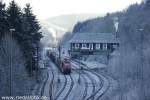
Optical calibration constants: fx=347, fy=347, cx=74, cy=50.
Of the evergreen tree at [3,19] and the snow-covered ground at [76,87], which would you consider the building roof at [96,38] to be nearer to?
the snow-covered ground at [76,87]

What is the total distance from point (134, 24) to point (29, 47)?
110 feet

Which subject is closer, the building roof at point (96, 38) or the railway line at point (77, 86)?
the railway line at point (77, 86)

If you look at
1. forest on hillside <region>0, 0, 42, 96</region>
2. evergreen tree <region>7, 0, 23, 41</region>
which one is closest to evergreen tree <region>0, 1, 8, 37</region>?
forest on hillside <region>0, 0, 42, 96</region>

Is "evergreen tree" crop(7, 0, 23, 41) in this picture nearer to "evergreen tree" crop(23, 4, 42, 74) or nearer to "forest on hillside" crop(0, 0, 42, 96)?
"forest on hillside" crop(0, 0, 42, 96)

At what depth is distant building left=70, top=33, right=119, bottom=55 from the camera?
60031 millimetres

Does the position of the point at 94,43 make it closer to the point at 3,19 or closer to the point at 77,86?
the point at 77,86

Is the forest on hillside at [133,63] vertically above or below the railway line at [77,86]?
above

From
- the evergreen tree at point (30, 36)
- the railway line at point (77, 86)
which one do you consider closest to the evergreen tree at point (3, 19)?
the evergreen tree at point (30, 36)

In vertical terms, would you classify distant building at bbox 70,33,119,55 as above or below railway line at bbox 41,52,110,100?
above

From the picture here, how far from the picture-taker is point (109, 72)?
140ft

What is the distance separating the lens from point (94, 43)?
60938 mm

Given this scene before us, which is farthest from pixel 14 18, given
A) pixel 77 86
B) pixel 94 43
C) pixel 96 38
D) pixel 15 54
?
pixel 96 38

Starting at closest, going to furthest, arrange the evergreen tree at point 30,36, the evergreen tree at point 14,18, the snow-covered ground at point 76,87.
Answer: the snow-covered ground at point 76,87
the evergreen tree at point 14,18
the evergreen tree at point 30,36

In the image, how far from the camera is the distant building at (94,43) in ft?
197
